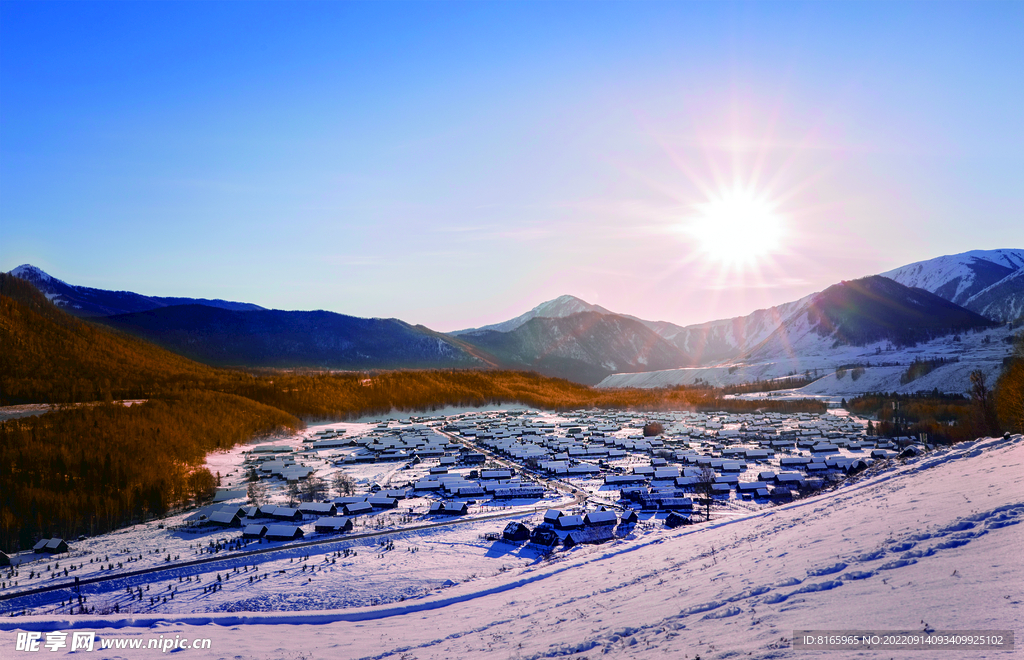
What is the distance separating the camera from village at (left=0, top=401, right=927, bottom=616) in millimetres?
25297

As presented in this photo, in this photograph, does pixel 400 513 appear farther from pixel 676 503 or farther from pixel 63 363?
pixel 63 363

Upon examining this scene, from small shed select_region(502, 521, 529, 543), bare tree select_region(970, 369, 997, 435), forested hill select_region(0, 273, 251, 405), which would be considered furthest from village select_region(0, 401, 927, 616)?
forested hill select_region(0, 273, 251, 405)

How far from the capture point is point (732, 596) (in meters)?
13.1

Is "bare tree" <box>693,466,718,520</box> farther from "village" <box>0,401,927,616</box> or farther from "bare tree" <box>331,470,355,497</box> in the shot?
"bare tree" <box>331,470,355,497</box>

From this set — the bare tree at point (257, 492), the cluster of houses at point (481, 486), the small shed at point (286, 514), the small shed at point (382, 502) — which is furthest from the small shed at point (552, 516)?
the bare tree at point (257, 492)

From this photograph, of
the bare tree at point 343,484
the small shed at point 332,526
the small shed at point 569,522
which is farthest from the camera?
the bare tree at point 343,484

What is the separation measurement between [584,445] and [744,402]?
69.0 meters

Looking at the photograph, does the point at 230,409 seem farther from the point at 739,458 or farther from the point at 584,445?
the point at 739,458

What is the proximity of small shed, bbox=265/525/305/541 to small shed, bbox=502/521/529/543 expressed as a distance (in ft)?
40.0

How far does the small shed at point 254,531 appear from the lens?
109ft

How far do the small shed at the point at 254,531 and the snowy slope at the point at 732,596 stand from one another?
990 cm

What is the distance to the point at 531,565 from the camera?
27312 millimetres

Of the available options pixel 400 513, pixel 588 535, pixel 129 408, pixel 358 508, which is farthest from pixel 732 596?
pixel 129 408

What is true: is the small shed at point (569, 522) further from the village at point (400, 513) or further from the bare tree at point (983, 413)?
the bare tree at point (983, 413)
